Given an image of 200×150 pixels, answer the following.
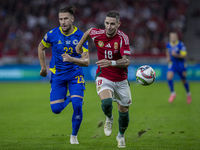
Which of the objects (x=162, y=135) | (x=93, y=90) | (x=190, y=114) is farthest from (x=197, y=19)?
(x=162, y=135)

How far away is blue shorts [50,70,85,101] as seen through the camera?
6004mm

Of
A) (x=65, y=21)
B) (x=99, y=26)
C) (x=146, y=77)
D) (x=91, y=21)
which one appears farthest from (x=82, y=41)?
(x=91, y=21)

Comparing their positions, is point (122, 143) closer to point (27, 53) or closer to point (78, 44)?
point (78, 44)

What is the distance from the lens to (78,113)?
583 centimetres

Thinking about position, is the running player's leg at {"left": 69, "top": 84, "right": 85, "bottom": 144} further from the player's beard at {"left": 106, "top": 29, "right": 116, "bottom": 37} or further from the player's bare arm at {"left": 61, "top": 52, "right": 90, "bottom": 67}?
the player's beard at {"left": 106, "top": 29, "right": 116, "bottom": 37}

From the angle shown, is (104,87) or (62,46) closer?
(104,87)

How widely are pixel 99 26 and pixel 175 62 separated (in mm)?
12055

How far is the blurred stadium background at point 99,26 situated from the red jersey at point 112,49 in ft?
42.6

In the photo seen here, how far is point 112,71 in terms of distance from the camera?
5.80 metres

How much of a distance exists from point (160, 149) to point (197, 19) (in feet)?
70.4

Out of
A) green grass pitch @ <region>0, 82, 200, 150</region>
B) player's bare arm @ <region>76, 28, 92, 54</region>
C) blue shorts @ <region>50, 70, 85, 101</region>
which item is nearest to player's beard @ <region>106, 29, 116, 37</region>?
player's bare arm @ <region>76, 28, 92, 54</region>

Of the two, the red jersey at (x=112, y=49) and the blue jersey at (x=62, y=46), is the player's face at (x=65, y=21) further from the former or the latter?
the red jersey at (x=112, y=49)

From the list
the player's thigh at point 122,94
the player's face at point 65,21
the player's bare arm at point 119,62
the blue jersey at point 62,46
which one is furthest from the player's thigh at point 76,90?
the player's face at point 65,21

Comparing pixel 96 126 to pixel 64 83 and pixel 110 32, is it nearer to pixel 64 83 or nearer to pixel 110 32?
pixel 64 83
